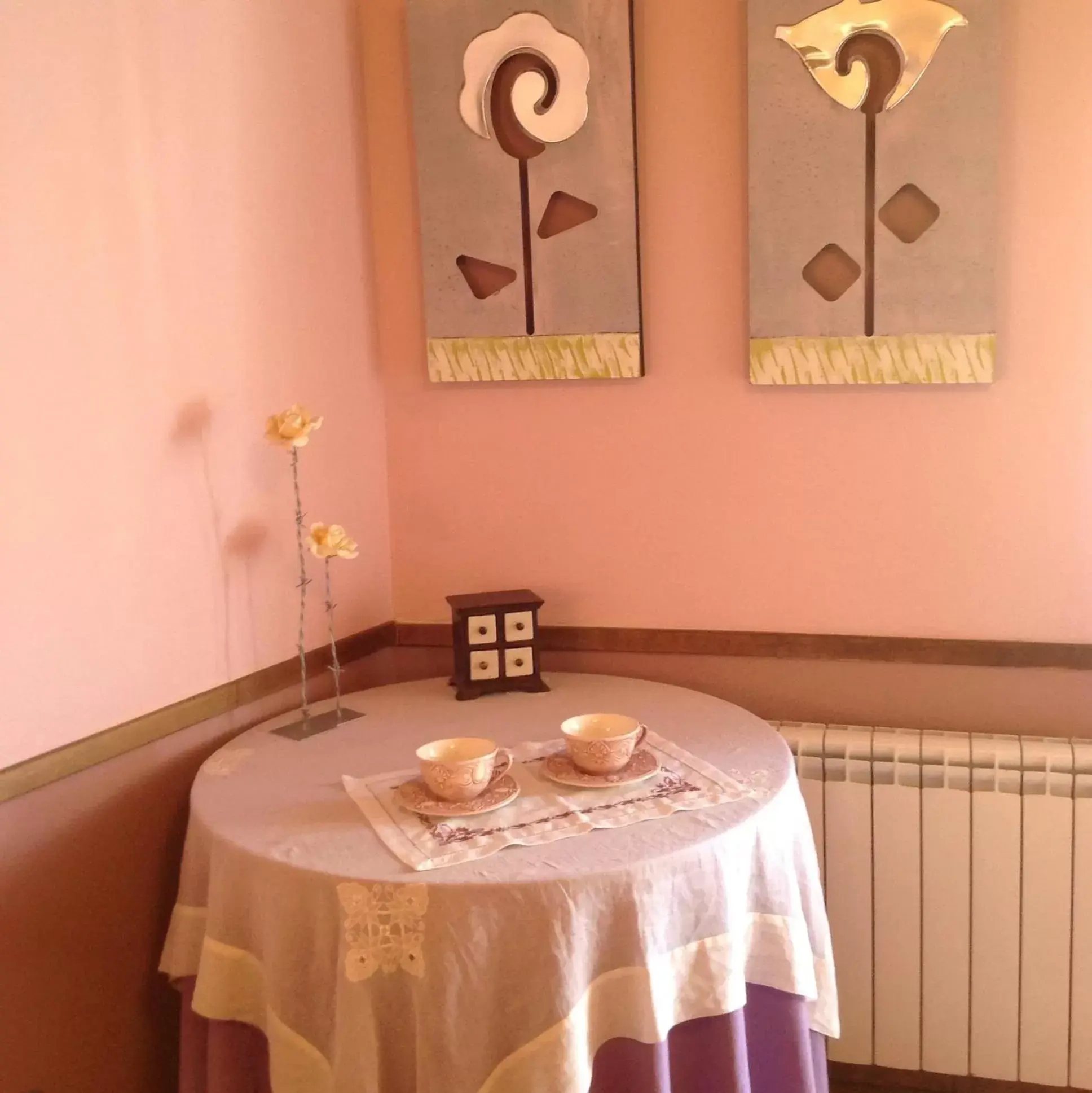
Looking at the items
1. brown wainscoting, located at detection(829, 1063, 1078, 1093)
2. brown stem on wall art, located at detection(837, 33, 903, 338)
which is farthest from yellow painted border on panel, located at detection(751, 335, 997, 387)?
brown wainscoting, located at detection(829, 1063, 1078, 1093)

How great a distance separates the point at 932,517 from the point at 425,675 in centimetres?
116

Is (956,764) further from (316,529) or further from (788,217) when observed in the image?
(316,529)

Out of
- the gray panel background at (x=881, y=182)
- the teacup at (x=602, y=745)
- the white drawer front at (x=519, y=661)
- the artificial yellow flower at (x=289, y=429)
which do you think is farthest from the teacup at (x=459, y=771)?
the gray panel background at (x=881, y=182)

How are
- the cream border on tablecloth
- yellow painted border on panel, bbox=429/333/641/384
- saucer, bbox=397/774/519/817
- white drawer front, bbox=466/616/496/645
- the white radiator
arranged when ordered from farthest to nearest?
yellow painted border on panel, bbox=429/333/641/384 < white drawer front, bbox=466/616/496/645 < the white radiator < saucer, bbox=397/774/519/817 < the cream border on tablecloth

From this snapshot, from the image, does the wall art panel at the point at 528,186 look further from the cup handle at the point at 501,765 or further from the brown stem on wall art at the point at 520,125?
the cup handle at the point at 501,765

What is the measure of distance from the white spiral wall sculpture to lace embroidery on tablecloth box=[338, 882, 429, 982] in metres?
1.49

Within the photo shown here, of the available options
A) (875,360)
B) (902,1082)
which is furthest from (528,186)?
(902,1082)

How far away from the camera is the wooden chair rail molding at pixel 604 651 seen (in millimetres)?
1573

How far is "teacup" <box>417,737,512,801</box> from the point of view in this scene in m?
1.37

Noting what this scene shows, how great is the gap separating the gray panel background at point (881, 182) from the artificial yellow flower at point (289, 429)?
0.88 metres

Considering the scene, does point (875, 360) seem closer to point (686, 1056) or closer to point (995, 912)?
point (995, 912)

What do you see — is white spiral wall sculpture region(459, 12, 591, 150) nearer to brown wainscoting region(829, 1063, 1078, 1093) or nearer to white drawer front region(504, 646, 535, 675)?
white drawer front region(504, 646, 535, 675)

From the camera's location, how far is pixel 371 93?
2176 mm

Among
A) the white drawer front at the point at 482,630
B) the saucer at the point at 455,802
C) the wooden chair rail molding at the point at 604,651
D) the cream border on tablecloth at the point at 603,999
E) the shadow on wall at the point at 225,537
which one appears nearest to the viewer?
the cream border on tablecloth at the point at 603,999
